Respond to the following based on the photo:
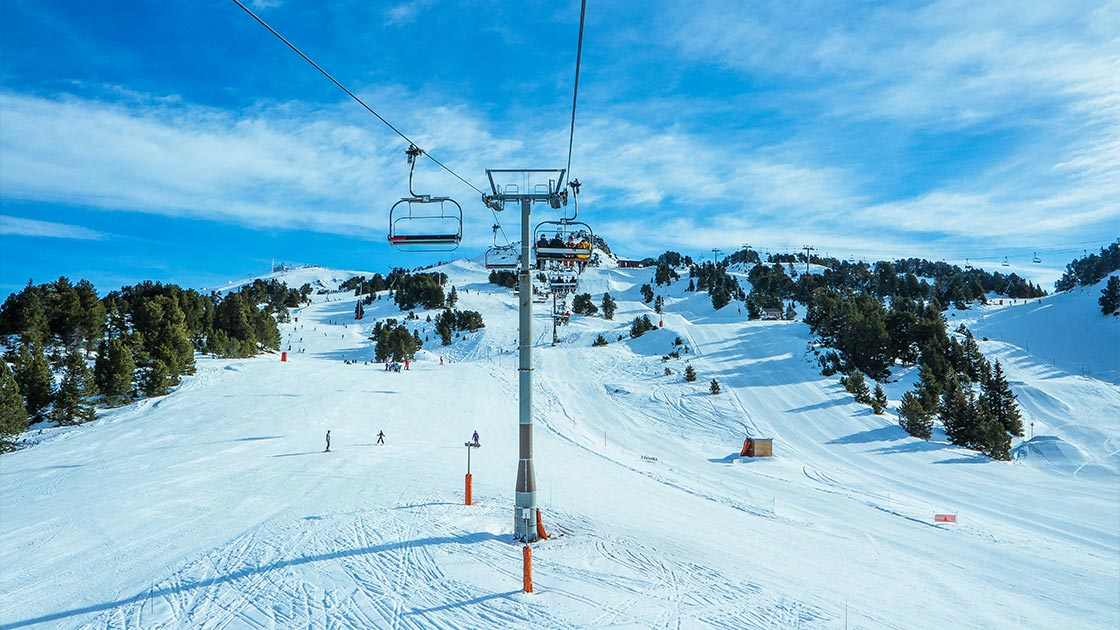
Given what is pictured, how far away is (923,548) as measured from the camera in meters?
17.8

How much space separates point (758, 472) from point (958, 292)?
9429 centimetres

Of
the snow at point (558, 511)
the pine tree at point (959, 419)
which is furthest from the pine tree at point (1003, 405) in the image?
the pine tree at point (959, 419)

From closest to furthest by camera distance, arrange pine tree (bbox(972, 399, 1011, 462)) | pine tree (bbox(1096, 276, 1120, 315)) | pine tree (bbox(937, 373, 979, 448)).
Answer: pine tree (bbox(972, 399, 1011, 462))
pine tree (bbox(937, 373, 979, 448))
pine tree (bbox(1096, 276, 1120, 315))

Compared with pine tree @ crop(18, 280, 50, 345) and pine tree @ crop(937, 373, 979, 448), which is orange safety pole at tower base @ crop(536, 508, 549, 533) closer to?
pine tree @ crop(937, 373, 979, 448)

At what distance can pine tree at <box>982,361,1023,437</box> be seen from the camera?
126ft

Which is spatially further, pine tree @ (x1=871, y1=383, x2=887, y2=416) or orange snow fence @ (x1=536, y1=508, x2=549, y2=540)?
pine tree @ (x1=871, y1=383, x2=887, y2=416)

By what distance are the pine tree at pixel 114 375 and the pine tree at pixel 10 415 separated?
4806 millimetres

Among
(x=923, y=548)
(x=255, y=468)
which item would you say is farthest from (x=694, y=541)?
(x=255, y=468)

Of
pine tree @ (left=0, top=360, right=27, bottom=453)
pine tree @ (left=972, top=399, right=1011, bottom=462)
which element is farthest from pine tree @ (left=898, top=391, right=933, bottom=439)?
pine tree @ (left=0, top=360, right=27, bottom=453)

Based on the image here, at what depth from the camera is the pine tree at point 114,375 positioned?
1403 inches

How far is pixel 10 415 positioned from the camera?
29156 mm

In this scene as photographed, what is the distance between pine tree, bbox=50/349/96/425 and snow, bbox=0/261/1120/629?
1.31m

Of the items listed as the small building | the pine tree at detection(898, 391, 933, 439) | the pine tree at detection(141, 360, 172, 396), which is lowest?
the small building

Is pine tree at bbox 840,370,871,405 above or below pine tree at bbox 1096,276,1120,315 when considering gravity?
below
